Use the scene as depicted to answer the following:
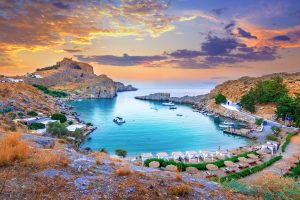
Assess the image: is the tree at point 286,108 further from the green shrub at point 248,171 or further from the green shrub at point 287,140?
the green shrub at point 248,171

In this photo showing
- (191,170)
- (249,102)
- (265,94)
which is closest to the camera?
(191,170)

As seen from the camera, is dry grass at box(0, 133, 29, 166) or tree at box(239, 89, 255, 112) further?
tree at box(239, 89, 255, 112)

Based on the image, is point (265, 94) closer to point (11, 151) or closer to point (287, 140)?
point (287, 140)

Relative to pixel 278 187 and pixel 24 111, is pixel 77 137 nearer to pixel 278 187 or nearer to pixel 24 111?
pixel 24 111

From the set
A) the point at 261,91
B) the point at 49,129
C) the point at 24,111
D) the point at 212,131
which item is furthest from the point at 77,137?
the point at 261,91

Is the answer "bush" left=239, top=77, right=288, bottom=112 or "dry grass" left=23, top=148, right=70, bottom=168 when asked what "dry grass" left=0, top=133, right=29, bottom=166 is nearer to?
"dry grass" left=23, top=148, right=70, bottom=168

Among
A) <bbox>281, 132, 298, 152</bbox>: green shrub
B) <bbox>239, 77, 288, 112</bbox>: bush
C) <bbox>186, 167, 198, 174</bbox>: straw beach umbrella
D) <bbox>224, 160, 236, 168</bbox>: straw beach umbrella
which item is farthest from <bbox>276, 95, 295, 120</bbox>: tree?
<bbox>186, 167, 198, 174</bbox>: straw beach umbrella

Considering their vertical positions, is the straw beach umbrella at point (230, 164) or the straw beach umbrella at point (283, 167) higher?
the straw beach umbrella at point (283, 167)

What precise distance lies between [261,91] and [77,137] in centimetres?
5162

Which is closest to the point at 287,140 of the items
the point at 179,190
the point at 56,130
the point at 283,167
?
the point at 283,167

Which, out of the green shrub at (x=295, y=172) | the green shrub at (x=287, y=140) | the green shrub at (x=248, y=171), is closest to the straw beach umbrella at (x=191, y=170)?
the green shrub at (x=248, y=171)

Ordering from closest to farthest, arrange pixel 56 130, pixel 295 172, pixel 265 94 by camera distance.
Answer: pixel 295 172
pixel 56 130
pixel 265 94

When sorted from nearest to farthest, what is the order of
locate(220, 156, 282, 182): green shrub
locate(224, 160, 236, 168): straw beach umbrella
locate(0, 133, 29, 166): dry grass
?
1. locate(0, 133, 29, 166): dry grass
2. locate(220, 156, 282, 182): green shrub
3. locate(224, 160, 236, 168): straw beach umbrella

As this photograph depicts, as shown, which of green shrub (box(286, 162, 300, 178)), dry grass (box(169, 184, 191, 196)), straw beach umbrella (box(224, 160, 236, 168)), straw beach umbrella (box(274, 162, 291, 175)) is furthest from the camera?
straw beach umbrella (box(224, 160, 236, 168))
